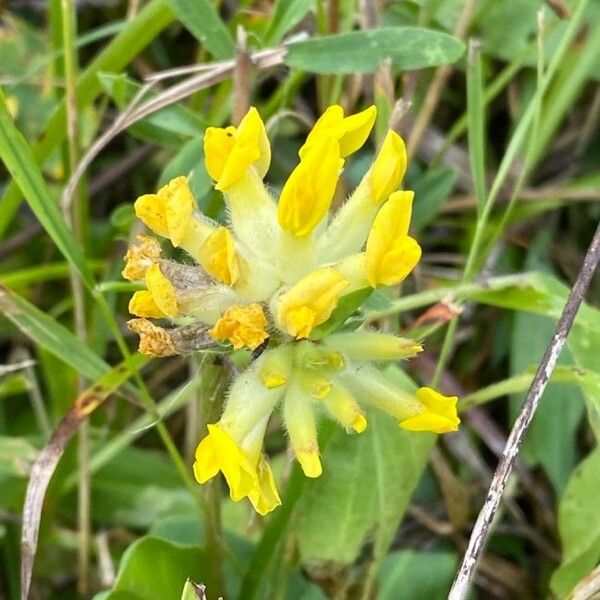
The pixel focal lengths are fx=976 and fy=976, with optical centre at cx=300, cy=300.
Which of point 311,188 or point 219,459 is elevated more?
point 311,188

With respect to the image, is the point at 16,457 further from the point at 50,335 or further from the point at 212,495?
the point at 212,495

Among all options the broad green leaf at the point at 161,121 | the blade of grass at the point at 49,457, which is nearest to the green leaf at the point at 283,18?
the broad green leaf at the point at 161,121

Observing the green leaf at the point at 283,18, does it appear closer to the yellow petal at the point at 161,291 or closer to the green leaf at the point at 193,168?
the green leaf at the point at 193,168

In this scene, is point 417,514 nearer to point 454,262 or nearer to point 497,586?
point 497,586

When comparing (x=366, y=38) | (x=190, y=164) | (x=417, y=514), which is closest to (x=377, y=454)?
(x=417, y=514)

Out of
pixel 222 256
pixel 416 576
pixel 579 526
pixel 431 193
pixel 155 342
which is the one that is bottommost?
pixel 416 576

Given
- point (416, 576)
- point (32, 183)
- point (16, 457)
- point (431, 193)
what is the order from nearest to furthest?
point (32, 183), point (16, 457), point (416, 576), point (431, 193)

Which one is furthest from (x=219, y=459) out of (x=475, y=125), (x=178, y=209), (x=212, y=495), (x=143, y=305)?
(x=475, y=125)
